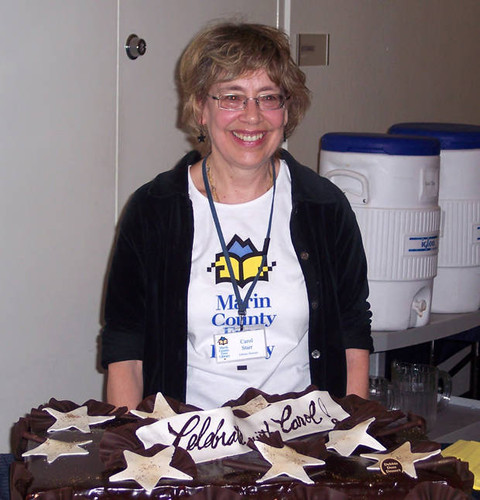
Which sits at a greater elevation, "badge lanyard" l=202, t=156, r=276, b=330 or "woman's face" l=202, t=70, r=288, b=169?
"woman's face" l=202, t=70, r=288, b=169

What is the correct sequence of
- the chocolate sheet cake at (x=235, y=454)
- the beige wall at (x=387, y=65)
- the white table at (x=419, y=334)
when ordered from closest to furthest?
1. the chocolate sheet cake at (x=235, y=454)
2. the white table at (x=419, y=334)
3. the beige wall at (x=387, y=65)

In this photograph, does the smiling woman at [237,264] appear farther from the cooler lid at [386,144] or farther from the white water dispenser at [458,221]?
the white water dispenser at [458,221]

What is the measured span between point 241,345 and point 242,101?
0.48 metres

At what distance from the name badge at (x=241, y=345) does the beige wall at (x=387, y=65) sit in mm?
1612

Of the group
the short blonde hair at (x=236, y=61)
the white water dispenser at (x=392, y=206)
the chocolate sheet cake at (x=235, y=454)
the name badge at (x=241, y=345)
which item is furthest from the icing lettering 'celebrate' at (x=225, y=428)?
the white water dispenser at (x=392, y=206)

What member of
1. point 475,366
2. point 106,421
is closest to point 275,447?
point 106,421

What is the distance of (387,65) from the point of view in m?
3.65

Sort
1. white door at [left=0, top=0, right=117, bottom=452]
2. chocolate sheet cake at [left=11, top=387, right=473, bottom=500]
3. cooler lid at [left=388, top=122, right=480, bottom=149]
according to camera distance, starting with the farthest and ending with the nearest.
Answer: cooler lid at [left=388, top=122, right=480, bottom=149] < white door at [left=0, top=0, right=117, bottom=452] < chocolate sheet cake at [left=11, top=387, right=473, bottom=500]

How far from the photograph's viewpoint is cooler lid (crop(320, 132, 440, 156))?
2359mm

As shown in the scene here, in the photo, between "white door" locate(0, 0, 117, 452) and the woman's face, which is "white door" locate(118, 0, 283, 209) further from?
the woman's face

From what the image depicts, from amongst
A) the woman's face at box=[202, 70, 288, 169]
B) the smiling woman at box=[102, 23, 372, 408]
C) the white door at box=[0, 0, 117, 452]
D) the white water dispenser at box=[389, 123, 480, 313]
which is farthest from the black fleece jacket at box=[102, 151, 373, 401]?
the white water dispenser at box=[389, 123, 480, 313]

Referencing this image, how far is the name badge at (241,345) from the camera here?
170cm

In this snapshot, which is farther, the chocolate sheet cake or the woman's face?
the woman's face

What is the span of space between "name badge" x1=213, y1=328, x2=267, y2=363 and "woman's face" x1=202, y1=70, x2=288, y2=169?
1.11 feet
